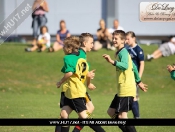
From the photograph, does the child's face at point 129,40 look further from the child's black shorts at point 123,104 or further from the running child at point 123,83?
the child's black shorts at point 123,104

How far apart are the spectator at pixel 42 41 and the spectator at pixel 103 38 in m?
2.12

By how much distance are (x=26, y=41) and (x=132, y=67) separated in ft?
56.0

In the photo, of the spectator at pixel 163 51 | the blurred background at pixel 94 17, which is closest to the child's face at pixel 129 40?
the spectator at pixel 163 51

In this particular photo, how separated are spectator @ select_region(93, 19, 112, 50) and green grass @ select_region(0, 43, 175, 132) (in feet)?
0.94

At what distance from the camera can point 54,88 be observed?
20.0m

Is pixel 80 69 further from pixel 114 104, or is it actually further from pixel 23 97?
pixel 23 97

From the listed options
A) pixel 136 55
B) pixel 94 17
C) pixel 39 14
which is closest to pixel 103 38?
pixel 94 17

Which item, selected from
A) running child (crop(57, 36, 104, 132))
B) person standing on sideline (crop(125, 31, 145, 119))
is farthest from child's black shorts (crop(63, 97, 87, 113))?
person standing on sideline (crop(125, 31, 145, 119))

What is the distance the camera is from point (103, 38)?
2252cm

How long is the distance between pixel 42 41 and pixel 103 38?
262 cm

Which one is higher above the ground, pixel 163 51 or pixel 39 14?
pixel 39 14

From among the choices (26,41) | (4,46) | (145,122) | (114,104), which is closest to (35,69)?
(4,46)

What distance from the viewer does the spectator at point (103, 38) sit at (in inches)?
870

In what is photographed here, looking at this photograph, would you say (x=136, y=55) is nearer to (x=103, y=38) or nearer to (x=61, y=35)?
(x=61, y=35)
